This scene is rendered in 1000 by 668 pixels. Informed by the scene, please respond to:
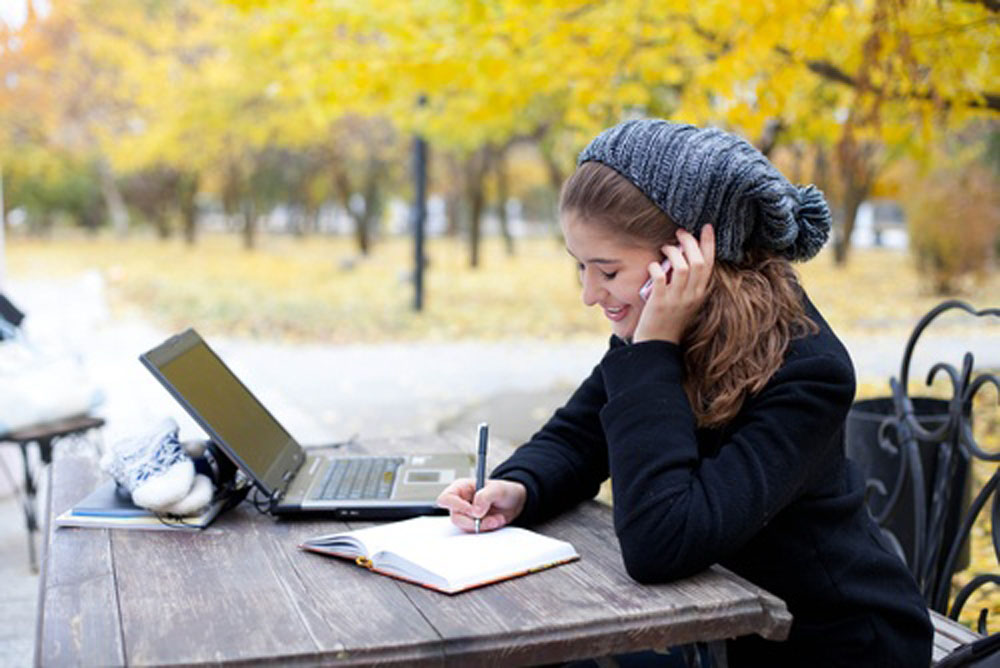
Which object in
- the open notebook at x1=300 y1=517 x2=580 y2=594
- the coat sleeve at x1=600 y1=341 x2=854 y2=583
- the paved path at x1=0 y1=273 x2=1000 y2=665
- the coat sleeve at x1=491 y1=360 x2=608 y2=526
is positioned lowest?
the paved path at x1=0 y1=273 x2=1000 y2=665

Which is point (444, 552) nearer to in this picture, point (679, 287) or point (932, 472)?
point (679, 287)

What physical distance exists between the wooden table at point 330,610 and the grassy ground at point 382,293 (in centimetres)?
1078

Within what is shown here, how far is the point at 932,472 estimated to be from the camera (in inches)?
Result: 150

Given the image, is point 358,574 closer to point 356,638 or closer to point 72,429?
point 356,638

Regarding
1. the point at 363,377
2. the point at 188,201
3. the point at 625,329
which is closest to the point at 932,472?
the point at 625,329

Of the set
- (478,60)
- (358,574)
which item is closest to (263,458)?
(358,574)

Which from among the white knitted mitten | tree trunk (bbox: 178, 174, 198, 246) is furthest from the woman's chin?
tree trunk (bbox: 178, 174, 198, 246)

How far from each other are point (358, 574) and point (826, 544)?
2.75 feet

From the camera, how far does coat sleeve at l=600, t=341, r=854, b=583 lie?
1.76m

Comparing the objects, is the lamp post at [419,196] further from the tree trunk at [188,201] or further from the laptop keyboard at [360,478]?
the tree trunk at [188,201]

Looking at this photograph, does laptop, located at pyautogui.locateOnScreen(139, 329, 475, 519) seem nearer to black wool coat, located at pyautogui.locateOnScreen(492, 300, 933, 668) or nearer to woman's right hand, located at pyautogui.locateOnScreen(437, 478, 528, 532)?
woman's right hand, located at pyautogui.locateOnScreen(437, 478, 528, 532)

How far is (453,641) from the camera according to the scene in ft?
5.13

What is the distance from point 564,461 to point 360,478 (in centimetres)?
49

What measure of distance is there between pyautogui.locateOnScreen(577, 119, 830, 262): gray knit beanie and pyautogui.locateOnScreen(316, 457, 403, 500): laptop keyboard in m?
0.88
